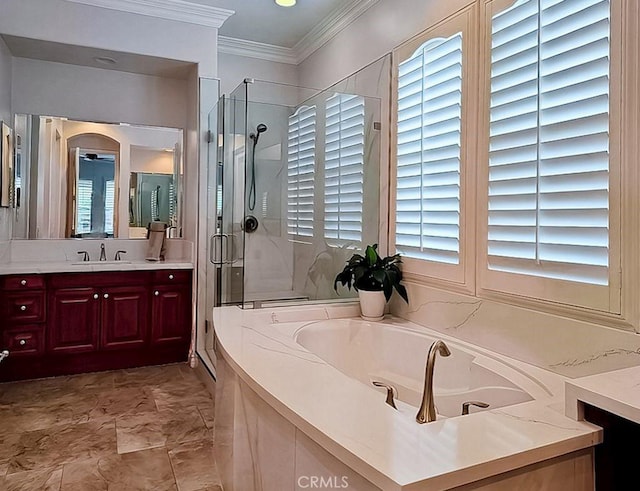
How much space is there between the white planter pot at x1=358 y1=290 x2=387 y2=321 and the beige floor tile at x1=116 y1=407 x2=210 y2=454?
1137mm

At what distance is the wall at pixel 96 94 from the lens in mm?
3705

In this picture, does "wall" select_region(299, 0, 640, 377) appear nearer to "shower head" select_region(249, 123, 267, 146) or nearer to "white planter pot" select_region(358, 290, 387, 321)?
"white planter pot" select_region(358, 290, 387, 321)

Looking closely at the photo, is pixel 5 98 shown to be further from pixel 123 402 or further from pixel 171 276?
pixel 123 402

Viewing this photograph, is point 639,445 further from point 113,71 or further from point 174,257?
point 113,71

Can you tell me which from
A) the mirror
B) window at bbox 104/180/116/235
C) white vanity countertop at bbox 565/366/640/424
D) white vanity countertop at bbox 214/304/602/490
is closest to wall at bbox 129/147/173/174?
the mirror

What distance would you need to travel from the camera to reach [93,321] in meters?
3.50

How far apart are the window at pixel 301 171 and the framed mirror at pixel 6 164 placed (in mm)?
2092

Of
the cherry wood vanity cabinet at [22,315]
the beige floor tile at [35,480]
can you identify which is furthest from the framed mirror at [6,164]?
the beige floor tile at [35,480]

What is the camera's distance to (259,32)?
4.02 m

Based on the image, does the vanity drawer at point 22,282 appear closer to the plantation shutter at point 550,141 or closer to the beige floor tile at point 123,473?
the beige floor tile at point 123,473

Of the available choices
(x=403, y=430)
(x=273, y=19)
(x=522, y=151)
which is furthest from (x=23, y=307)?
(x=522, y=151)

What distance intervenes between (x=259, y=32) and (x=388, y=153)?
1.95m

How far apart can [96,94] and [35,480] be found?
307cm

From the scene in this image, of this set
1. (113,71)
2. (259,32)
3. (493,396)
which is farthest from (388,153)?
(113,71)
